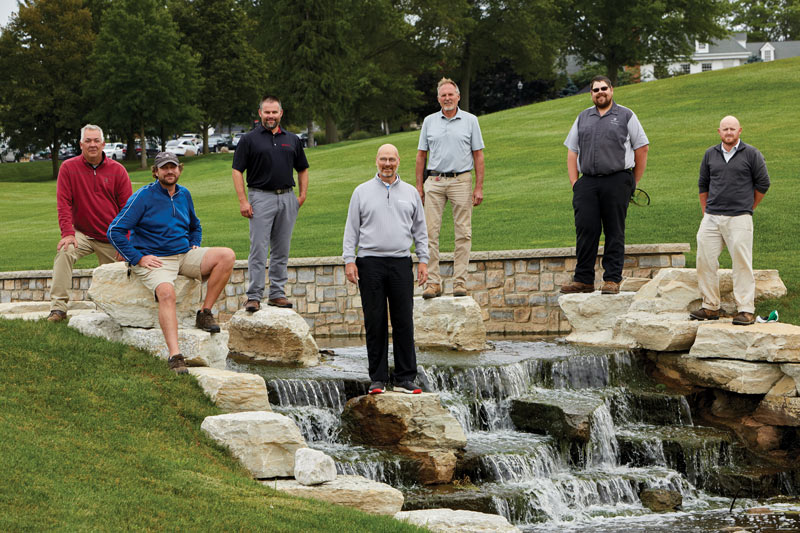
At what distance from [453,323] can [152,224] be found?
12.4ft

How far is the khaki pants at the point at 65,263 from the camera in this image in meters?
8.79

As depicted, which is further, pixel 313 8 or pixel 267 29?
pixel 267 29

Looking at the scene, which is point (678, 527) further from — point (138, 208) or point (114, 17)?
point (114, 17)

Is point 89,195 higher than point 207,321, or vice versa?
point 89,195

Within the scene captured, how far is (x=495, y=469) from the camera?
8.12 metres

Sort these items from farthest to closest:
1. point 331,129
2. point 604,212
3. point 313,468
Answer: point 331,129 → point 604,212 → point 313,468

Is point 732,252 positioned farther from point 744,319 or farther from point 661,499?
point 661,499

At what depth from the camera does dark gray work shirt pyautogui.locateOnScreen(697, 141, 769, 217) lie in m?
9.37

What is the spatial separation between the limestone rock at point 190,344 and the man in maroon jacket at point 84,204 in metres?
0.83

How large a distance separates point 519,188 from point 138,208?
13974 millimetres

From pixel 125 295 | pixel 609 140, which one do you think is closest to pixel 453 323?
pixel 609 140

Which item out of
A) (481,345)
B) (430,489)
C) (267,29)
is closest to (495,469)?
(430,489)

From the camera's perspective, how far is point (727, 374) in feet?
31.0

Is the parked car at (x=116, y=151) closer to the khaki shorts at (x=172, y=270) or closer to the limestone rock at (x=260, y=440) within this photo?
the khaki shorts at (x=172, y=270)
